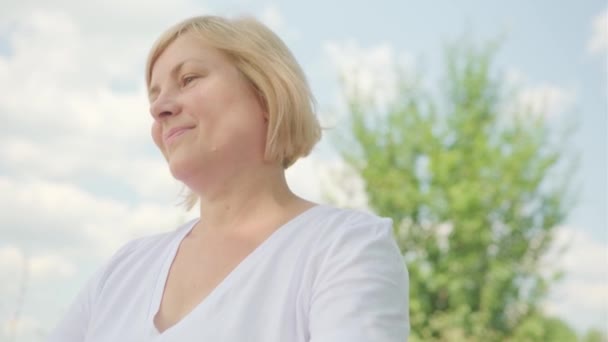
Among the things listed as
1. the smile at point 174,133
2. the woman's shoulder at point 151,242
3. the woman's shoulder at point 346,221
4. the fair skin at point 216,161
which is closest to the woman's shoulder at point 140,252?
the woman's shoulder at point 151,242

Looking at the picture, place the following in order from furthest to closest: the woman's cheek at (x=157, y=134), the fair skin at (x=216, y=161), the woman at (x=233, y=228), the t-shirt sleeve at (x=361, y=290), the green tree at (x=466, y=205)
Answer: the green tree at (x=466, y=205)
the woman's cheek at (x=157, y=134)
the fair skin at (x=216, y=161)
the woman at (x=233, y=228)
the t-shirt sleeve at (x=361, y=290)

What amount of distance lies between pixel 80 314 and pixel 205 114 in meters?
0.53

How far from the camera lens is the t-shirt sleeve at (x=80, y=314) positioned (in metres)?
1.57

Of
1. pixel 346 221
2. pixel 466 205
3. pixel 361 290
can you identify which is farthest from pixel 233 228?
pixel 466 205

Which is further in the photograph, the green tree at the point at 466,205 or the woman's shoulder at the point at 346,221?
the green tree at the point at 466,205

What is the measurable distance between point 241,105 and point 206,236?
0.28 metres


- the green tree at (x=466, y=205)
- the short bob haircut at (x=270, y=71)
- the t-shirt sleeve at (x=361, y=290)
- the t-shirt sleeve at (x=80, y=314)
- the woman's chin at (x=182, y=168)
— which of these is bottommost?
the green tree at (x=466, y=205)

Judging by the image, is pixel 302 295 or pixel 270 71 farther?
pixel 270 71

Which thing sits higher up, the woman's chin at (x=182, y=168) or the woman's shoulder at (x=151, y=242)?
the woman's chin at (x=182, y=168)

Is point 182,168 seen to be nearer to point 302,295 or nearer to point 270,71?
point 270,71

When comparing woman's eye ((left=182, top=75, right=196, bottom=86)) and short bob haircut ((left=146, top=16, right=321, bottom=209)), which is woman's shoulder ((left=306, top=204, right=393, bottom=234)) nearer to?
short bob haircut ((left=146, top=16, right=321, bottom=209))

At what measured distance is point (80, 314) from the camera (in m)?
1.58

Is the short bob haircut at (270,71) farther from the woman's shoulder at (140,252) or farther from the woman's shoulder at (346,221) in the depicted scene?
the woman's shoulder at (140,252)

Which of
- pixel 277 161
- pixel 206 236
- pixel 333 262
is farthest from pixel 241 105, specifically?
pixel 333 262
